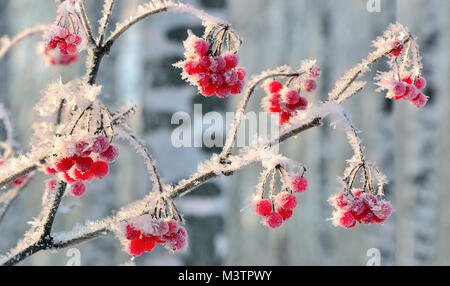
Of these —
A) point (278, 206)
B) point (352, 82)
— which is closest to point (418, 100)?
point (352, 82)

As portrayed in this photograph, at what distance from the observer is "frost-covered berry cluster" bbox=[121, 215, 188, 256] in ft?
2.95

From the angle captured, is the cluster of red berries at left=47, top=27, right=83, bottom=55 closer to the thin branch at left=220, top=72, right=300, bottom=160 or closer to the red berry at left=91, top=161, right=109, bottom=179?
the red berry at left=91, top=161, right=109, bottom=179

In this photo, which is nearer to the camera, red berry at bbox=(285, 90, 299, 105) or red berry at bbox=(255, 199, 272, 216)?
red berry at bbox=(255, 199, 272, 216)

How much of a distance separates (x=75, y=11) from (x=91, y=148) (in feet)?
1.21

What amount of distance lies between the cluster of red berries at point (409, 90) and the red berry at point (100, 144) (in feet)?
2.20

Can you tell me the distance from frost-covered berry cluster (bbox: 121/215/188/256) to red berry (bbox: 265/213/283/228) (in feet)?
0.72

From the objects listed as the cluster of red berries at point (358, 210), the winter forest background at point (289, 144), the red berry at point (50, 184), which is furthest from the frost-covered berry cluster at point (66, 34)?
the cluster of red berries at point (358, 210)

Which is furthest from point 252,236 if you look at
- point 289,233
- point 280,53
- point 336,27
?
point 336,27

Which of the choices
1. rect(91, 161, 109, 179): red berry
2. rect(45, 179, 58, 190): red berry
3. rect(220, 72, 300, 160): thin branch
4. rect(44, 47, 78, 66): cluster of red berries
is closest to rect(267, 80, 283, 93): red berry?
rect(220, 72, 300, 160): thin branch

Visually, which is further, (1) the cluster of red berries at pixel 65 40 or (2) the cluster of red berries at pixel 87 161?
(1) the cluster of red berries at pixel 65 40

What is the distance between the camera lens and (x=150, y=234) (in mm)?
908

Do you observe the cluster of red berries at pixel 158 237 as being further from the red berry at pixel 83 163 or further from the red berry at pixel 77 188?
the red berry at pixel 77 188

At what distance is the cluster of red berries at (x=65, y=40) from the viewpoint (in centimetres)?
106

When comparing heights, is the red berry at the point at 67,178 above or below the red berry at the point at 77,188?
below
